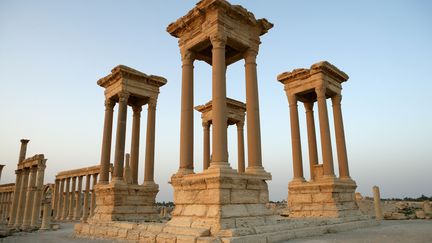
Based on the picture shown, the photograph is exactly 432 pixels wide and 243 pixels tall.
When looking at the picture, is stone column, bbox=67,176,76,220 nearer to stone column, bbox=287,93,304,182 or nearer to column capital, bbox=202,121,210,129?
column capital, bbox=202,121,210,129

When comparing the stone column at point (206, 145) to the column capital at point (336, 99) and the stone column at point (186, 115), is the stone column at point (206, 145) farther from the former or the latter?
the stone column at point (186, 115)

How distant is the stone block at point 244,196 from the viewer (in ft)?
37.7

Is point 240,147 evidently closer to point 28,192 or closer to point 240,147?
point 240,147

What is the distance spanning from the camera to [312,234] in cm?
1272

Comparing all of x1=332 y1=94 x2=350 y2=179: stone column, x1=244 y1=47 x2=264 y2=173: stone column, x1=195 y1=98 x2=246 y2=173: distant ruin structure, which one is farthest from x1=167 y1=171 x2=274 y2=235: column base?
x1=195 y1=98 x2=246 y2=173: distant ruin structure

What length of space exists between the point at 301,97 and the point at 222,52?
38.8 feet

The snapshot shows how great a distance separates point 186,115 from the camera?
14.1m

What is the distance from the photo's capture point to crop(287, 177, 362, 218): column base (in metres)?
17.6

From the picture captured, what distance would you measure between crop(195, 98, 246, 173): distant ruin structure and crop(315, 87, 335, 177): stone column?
301 inches

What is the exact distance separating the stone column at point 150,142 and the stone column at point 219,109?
8.70 m

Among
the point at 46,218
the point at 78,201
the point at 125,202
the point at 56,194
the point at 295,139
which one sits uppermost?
the point at 295,139

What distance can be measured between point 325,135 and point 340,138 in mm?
1987

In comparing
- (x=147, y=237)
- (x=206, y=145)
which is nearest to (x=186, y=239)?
(x=147, y=237)

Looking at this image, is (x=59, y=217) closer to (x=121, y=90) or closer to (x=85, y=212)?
(x=85, y=212)
